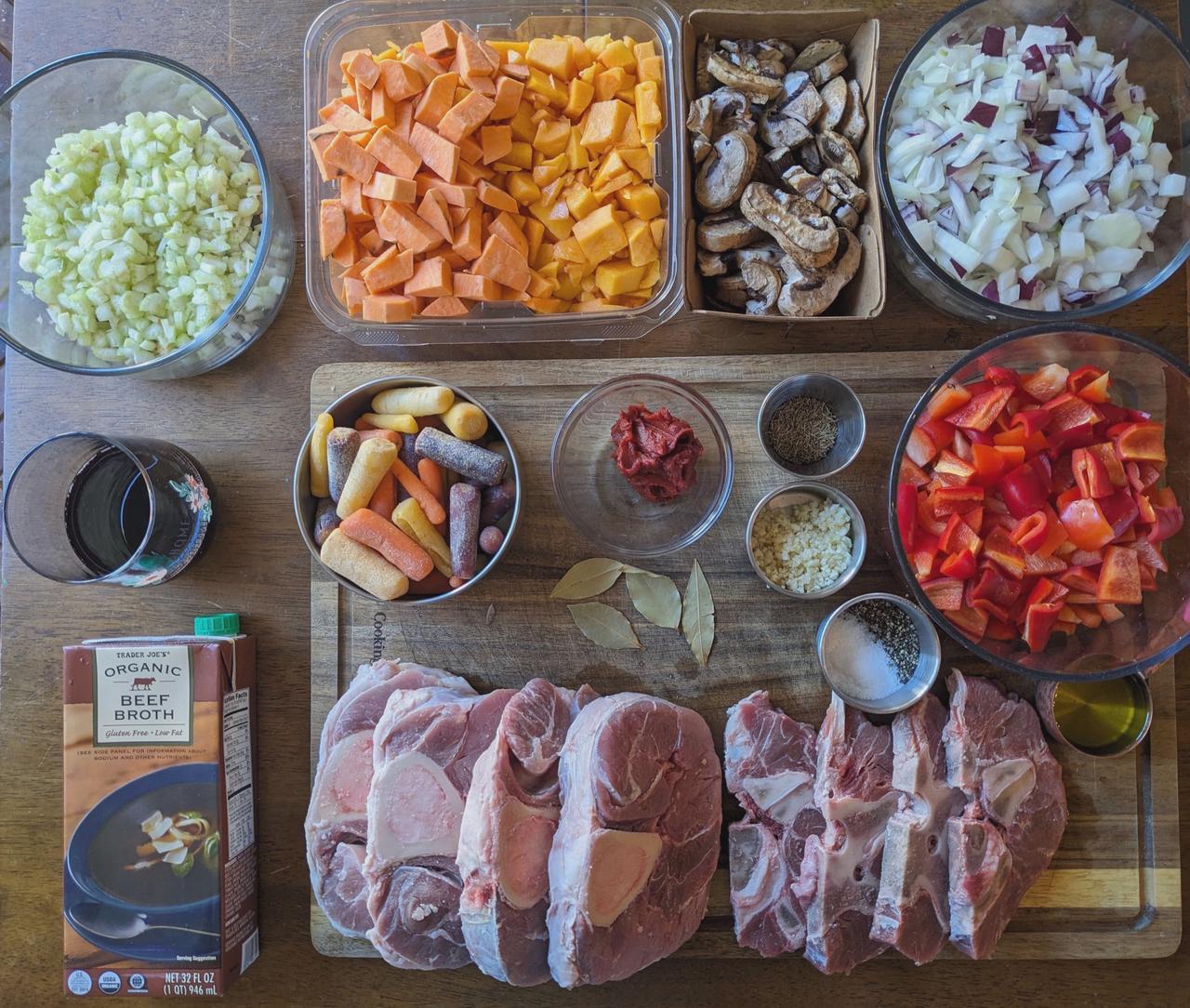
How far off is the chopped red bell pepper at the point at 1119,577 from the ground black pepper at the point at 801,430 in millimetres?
710

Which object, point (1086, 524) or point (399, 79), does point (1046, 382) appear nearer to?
point (1086, 524)

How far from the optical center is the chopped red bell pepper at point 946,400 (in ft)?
6.63

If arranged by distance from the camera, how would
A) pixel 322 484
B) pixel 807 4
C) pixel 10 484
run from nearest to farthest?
1. pixel 10 484
2. pixel 322 484
3. pixel 807 4

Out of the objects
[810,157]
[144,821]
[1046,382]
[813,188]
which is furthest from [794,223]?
[144,821]

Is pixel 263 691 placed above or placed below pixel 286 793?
above

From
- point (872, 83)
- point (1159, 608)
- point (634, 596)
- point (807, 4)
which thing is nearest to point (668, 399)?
point (634, 596)

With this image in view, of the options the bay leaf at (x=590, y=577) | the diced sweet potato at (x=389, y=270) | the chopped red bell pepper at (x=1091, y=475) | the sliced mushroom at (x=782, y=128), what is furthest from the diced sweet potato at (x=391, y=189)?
the chopped red bell pepper at (x=1091, y=475)

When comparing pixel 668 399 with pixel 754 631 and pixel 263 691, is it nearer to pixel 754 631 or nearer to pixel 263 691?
pixel 754 631

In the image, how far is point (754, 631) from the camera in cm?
222

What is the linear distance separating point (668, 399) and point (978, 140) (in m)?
0.98

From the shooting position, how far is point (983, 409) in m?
2.01

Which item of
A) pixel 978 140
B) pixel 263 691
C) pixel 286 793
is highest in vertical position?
pixel 978 140

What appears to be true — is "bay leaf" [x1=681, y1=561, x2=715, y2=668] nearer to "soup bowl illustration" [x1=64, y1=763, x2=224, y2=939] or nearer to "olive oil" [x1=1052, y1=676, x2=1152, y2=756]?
"olive oil" [x1=1052, y1=676, x2=1152, y2=756]

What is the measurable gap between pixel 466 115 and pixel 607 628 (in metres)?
1.35
